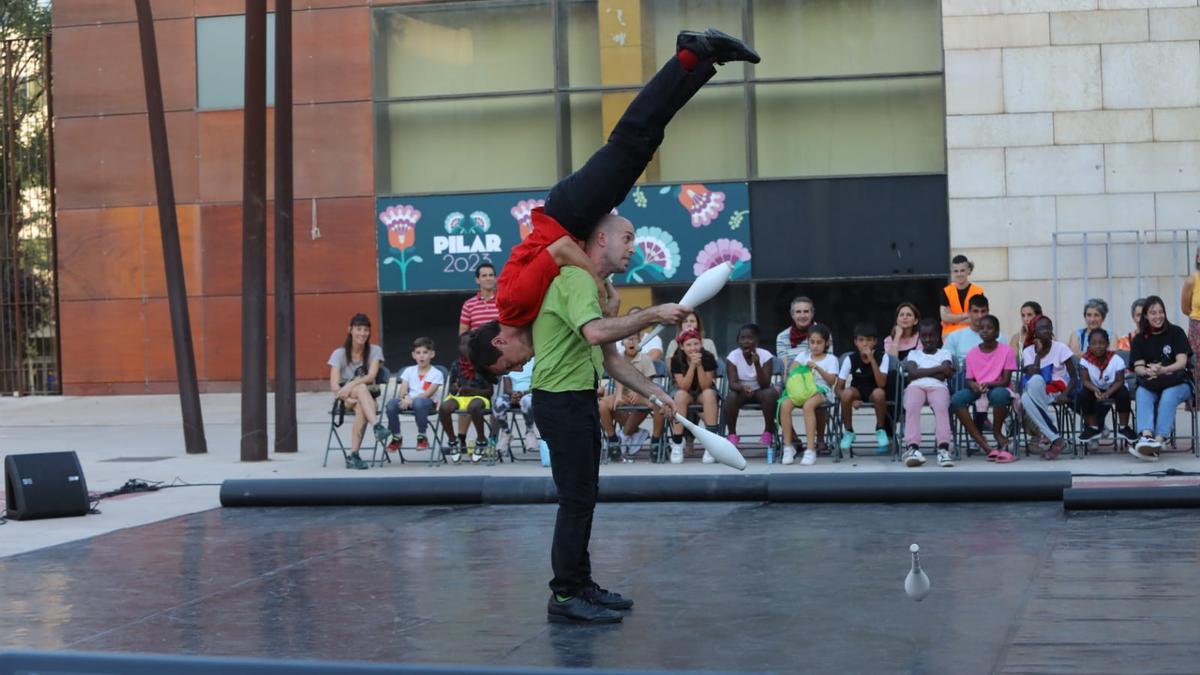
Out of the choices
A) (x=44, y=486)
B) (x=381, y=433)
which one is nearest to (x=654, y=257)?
(x=381, y=433)

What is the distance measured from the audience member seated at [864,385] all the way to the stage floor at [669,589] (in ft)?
8.79

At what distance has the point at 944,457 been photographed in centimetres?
1291

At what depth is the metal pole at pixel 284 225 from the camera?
624 inches

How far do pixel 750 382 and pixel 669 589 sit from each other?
6.04 metres

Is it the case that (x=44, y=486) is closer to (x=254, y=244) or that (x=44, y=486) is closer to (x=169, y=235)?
(x=254, y=244)

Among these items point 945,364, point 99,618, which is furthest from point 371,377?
point 99,618

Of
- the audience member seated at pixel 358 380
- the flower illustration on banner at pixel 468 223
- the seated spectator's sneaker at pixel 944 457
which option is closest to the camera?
the seated spectator's sneaker at pixel 944 457

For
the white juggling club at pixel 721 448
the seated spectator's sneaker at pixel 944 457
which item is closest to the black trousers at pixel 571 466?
the white juggling club at pixel 721 448

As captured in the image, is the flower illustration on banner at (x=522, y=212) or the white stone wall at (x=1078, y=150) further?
the flower illustration on banner at (x=522, y=212)

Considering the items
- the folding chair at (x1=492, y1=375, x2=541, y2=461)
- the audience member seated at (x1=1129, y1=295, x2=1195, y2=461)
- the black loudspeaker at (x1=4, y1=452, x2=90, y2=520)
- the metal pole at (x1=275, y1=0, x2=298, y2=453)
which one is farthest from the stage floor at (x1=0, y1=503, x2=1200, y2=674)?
the metal pole at (x1=275, y1=0, x2=298, y2=453)

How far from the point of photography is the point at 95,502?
1248 centimetres

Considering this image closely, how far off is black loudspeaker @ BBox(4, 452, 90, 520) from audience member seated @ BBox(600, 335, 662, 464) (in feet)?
15.0

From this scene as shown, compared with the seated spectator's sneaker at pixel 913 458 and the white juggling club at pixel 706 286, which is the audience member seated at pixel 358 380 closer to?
the seated spectator's sneaker at pixel 913 458

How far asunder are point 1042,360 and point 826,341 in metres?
1.82
